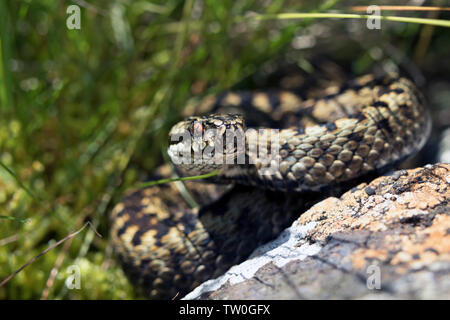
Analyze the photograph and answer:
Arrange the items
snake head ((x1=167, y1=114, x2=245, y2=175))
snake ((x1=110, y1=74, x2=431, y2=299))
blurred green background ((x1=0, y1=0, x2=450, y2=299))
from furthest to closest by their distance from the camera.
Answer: blurred green background ((x1=0, y1=0, x2=450, y2=299)), snake ((x1=110, y1=74, x2=431, y2=299)), snake head ((x1=167, y1=114, x2=245, y2=175))

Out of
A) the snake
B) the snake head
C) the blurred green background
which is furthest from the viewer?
the blurred green background

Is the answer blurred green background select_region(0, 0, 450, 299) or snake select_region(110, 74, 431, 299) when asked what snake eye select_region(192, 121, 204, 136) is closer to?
snake select_region(110, 74, 431, 299)

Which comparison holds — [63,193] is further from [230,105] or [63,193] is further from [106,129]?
[230,105]

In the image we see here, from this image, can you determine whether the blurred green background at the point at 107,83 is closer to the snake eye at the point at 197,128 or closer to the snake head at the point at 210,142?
the snake head at the point at 210,142

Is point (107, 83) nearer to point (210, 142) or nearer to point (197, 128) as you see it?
point (197, 128)

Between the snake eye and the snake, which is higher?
the snake eye

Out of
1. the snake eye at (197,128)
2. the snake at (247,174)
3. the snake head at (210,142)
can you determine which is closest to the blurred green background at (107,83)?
the snake at (247,174)

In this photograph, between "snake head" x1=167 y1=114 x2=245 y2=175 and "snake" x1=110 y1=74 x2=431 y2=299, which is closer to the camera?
"snake head" x1=167 y1=114 x2=245 y2=175

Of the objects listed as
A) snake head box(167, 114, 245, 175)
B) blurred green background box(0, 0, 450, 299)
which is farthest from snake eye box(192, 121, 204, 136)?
blurred green background box(0, 0, 450, 299)
